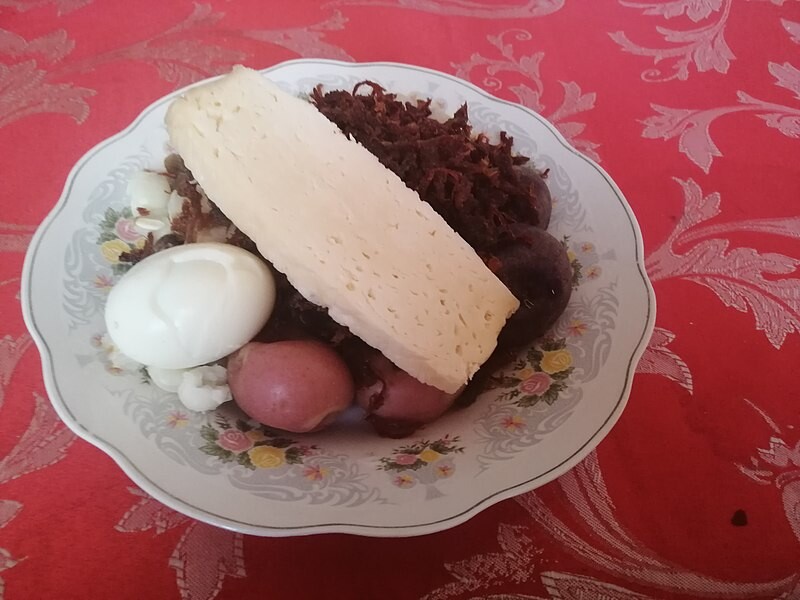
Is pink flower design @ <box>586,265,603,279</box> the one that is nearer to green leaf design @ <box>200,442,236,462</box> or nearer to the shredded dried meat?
the shredded dried meat

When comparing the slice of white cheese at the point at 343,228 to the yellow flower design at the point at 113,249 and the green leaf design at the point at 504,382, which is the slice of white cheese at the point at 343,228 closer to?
the green leaf design at the point at 504,382

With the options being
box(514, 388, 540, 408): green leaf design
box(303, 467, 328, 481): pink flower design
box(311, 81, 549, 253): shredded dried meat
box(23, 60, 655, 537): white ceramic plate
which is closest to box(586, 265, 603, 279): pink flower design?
box(23, 60, 655, 537): white ceramic plate

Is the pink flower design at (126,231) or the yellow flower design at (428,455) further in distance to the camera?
the pink flower design at (126,231)

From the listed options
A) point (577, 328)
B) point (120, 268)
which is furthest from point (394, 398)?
point (120, 268)

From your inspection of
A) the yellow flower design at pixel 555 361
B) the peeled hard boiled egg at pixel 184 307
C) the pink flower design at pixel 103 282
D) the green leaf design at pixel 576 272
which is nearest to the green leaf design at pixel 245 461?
the peeled hard boiled egg at pixel 184 307

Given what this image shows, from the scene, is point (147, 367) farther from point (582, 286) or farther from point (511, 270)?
point (582, 286)

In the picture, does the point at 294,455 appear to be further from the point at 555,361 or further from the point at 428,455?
the point at 555,361
